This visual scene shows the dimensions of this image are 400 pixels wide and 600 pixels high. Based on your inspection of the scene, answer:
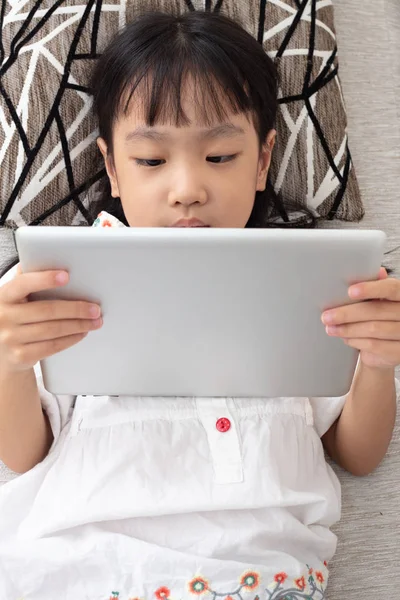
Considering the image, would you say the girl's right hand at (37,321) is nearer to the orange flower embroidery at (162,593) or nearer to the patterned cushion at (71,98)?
the orange flower embroidery at (162,593)

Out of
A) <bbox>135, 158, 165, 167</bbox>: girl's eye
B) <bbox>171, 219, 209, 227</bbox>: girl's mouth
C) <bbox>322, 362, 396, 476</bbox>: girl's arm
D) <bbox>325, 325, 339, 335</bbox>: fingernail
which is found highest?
<bbox>135, 158, 165, 167</bbox>: girl's eye

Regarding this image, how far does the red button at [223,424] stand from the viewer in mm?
859

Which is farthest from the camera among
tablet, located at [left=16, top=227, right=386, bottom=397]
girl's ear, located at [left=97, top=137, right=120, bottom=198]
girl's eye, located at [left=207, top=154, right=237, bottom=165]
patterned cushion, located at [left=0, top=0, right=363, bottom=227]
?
patterned cushion, located at [left=0, top=0, right=363, bottom=227]

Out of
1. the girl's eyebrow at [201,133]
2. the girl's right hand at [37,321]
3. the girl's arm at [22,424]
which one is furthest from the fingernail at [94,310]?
the girl's eyebrow at [201,133]

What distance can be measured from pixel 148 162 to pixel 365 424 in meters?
0.46

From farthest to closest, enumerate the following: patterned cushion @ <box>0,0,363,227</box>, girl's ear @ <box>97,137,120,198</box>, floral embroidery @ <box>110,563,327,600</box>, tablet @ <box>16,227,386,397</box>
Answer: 1. patterned cushion @ <box>0,0,363,227</box>
2. girl's ear @ <box>97,137,120,198</box>
3. floral embroidery @ <box>110,563,327,600</box>
4. tablet @ <box>16,227,386,397</box>

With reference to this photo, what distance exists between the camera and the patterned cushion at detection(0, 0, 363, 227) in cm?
112

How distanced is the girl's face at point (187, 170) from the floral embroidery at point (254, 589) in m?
0.44

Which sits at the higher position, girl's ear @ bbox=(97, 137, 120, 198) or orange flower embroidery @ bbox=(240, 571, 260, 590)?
girl's ear @ bbox=(97, 137, 120, 198)

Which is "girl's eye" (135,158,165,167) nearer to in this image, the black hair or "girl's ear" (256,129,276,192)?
the black hair

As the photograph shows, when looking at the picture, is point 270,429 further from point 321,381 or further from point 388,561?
point 388,561

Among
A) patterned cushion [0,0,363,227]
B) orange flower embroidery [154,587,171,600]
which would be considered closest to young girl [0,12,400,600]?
orange flower embroidery [154,587,171,600]

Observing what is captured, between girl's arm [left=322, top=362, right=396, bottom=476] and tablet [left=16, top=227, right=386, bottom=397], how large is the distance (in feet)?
0.33

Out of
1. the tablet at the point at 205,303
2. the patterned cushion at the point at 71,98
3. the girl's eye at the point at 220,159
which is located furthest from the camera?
the patterned cushion at the point at 71,98
